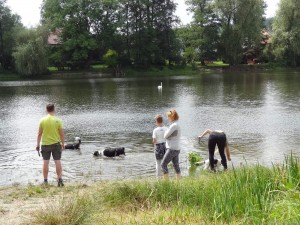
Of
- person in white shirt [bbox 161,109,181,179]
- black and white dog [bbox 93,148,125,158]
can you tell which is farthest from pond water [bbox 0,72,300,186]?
person in white shirt [bbox 161,109,181,179]

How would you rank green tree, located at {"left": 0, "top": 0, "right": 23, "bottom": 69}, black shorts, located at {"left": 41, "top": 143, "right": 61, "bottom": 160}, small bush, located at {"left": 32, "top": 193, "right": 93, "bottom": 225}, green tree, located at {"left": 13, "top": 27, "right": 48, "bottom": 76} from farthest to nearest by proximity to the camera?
green tree, located at {"left": 0, "top": 0, "right": 23, "bottom": 69}
green tree, located at {"left": 13, "top": 27, "right": 48, "bottom": 76}
black shorts, located at {"left": 41, "top": 143, "right": 61, "bottom": 160}
small bush, located at {"left": 32, "top": 193, "right": 93, "bottom": 225}

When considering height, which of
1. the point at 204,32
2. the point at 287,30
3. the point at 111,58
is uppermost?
the point at 204,32

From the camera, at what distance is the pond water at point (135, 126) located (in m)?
14.2

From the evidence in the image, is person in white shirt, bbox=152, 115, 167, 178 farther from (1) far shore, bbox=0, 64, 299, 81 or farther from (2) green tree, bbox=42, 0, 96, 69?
(2) green tree, bbox=42, 0, 96, 69

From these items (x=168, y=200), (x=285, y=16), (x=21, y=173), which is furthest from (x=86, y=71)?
(x=168, y=200)

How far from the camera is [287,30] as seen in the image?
72.4 m

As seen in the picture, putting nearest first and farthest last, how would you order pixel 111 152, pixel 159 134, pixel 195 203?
pixel 195 203, pixel 159 134, pixel 111 152

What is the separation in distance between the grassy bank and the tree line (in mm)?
61706

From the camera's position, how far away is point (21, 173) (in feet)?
44.1

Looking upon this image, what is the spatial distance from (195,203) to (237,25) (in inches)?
2755

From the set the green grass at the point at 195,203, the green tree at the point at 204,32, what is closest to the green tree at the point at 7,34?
the green tree at the point at 204,32

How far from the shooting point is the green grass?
6137 mm

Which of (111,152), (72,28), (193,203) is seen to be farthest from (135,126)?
(72,28)

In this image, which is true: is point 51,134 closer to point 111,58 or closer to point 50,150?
point 50,150
